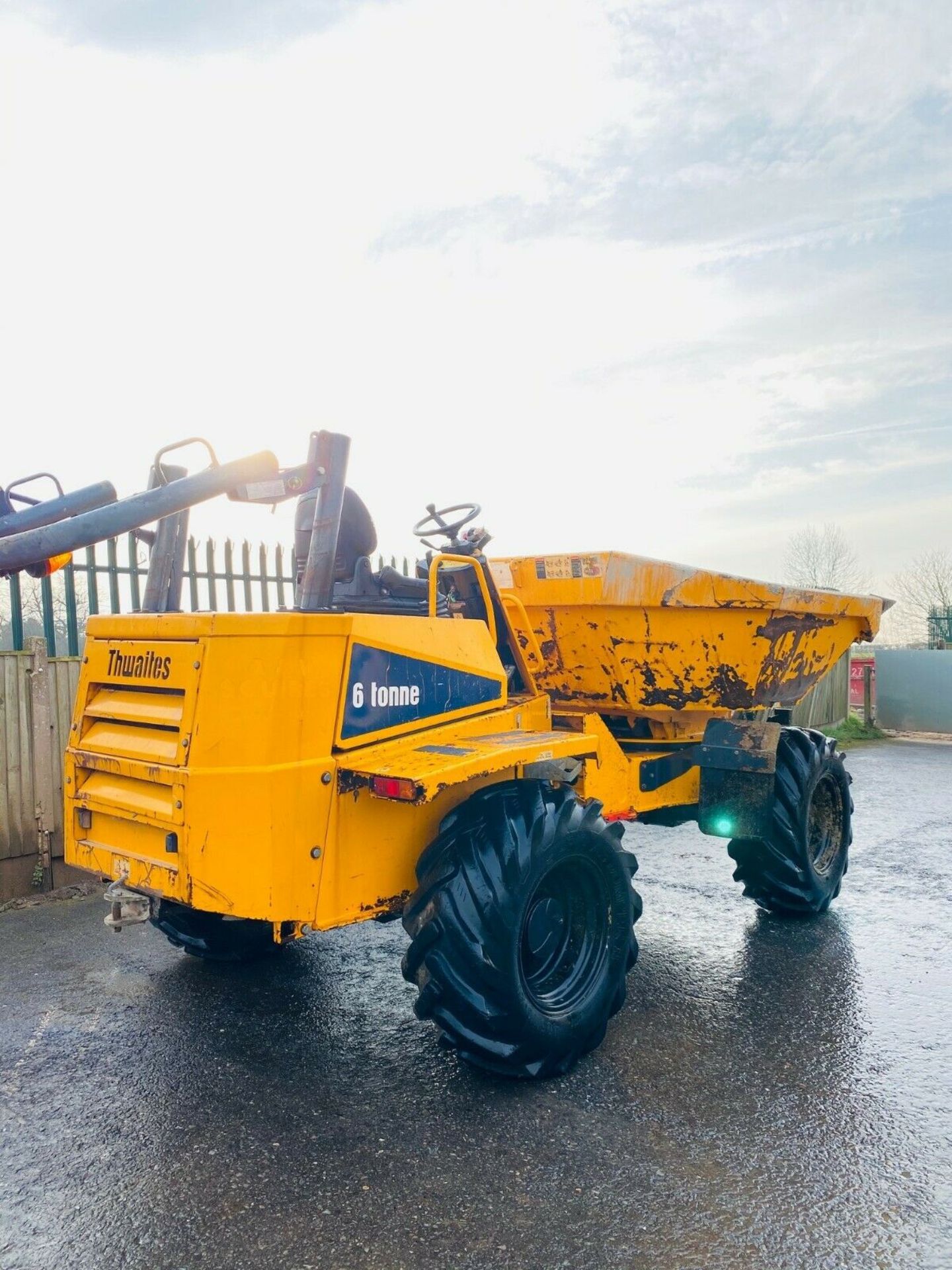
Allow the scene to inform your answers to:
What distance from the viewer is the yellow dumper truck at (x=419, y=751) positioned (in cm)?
322

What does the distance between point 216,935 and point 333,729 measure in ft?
5.98

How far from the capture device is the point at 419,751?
3.53 m

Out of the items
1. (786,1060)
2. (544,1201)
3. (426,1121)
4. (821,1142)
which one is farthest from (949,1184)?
(426,1121)

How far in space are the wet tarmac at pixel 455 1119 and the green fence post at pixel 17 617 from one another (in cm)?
218

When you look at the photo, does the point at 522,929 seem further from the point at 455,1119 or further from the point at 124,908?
the point at 124,908

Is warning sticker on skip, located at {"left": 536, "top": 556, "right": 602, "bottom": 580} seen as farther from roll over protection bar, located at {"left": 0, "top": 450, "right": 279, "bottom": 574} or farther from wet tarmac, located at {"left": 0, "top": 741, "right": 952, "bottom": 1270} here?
wet tarmac, located at {"left": 0, "top": 741, "right": 952, "bottom": 1270}

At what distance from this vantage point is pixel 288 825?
3178mm

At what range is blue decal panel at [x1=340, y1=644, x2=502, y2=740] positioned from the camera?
3.41m

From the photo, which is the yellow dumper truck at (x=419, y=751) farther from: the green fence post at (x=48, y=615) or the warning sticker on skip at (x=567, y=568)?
the green fence post at (x=48, y=615)

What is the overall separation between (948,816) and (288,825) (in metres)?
7.30

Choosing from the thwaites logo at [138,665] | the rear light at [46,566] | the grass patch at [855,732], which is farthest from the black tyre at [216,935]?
the grass patch at [855,732]

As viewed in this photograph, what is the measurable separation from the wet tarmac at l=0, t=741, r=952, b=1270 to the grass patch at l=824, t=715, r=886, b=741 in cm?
1069

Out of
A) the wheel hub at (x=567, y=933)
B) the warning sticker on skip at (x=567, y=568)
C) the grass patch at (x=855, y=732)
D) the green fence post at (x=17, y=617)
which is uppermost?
the warning sticker on skip at (x=567, y=568)

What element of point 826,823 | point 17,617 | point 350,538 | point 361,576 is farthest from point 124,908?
point 826,823
